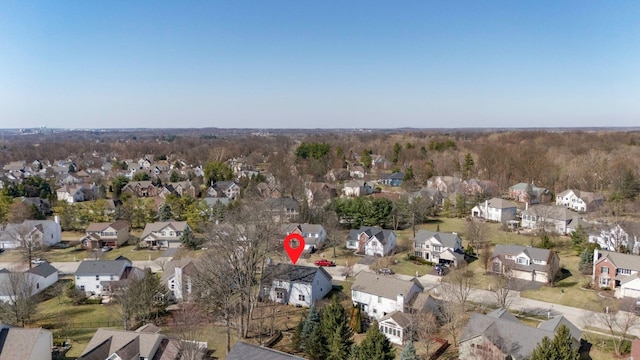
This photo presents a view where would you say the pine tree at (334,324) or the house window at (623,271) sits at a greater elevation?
the pine tree at (334,324)

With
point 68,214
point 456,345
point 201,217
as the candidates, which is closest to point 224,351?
point 456,345

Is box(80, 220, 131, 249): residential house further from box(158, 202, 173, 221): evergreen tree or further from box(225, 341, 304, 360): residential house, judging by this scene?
box(225, 341, 304, 360): residential house

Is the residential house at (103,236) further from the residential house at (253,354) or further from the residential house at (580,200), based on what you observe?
the residential house at (580,200)

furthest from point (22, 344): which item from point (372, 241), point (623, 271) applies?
point (623, 271)

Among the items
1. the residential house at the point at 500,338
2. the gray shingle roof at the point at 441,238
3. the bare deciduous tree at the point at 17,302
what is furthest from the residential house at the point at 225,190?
the residential house at the point at 500,338

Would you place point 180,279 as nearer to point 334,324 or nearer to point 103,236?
point 334,324

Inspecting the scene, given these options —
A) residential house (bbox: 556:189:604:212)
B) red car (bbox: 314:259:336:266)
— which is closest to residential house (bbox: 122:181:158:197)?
red car (bbox: 314:259:336:266)
